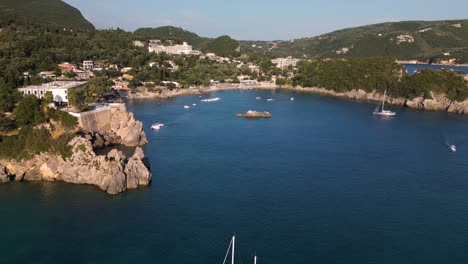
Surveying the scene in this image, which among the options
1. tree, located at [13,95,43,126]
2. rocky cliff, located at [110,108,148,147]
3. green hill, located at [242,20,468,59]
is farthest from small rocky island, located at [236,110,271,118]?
green hill, located at [242,20,468,59]

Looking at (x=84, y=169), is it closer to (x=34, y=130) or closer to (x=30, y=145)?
(x=30, y=145)

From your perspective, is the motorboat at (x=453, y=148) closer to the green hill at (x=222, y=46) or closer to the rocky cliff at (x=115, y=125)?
the rocky cliff at (x=115, y=125)

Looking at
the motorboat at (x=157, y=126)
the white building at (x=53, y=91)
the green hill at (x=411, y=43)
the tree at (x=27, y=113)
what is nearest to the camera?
the tree at (x=27, y=113)

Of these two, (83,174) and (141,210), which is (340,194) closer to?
(141,210)

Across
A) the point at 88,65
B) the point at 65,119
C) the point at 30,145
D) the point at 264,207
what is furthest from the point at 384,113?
the point at 88,65

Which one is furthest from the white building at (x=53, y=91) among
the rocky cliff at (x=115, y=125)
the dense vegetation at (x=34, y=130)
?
the dense vegetation at (x=34, y=130)
